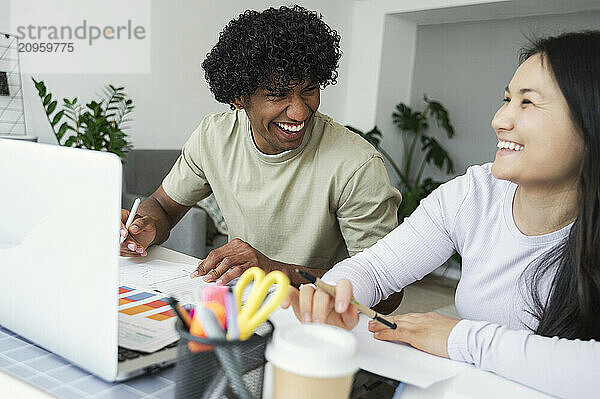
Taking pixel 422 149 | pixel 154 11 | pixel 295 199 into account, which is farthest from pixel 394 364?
pixel 422 149

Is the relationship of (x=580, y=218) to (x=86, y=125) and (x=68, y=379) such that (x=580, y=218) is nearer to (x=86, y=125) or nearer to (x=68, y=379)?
(x=68, y=379)

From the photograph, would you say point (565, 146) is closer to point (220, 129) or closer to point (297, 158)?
point (297, 158)

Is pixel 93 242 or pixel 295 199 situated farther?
pixel 295 199

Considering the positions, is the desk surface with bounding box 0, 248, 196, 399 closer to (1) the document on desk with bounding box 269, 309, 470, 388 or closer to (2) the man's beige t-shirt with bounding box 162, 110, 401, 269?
(1) the document on desk with bounding box 269, 309, 470, 388

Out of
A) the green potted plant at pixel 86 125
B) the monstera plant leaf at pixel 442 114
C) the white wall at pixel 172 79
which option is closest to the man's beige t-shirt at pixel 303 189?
the green potted plant at pixel 86 125

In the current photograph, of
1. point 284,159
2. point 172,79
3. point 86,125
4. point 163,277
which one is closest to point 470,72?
point 172,79

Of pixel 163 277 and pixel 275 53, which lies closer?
pixel 163 277

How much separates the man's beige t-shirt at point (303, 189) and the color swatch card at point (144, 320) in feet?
2.02

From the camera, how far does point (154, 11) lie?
371 centimetres

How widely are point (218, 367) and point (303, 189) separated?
1045 millimetres

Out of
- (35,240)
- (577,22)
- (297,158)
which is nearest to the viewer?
(35,240)

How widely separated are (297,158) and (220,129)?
0.97 ft

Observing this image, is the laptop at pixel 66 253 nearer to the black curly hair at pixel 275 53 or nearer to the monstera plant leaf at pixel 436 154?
the black curly hair at pixel 275 53

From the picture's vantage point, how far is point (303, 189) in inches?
64.7
